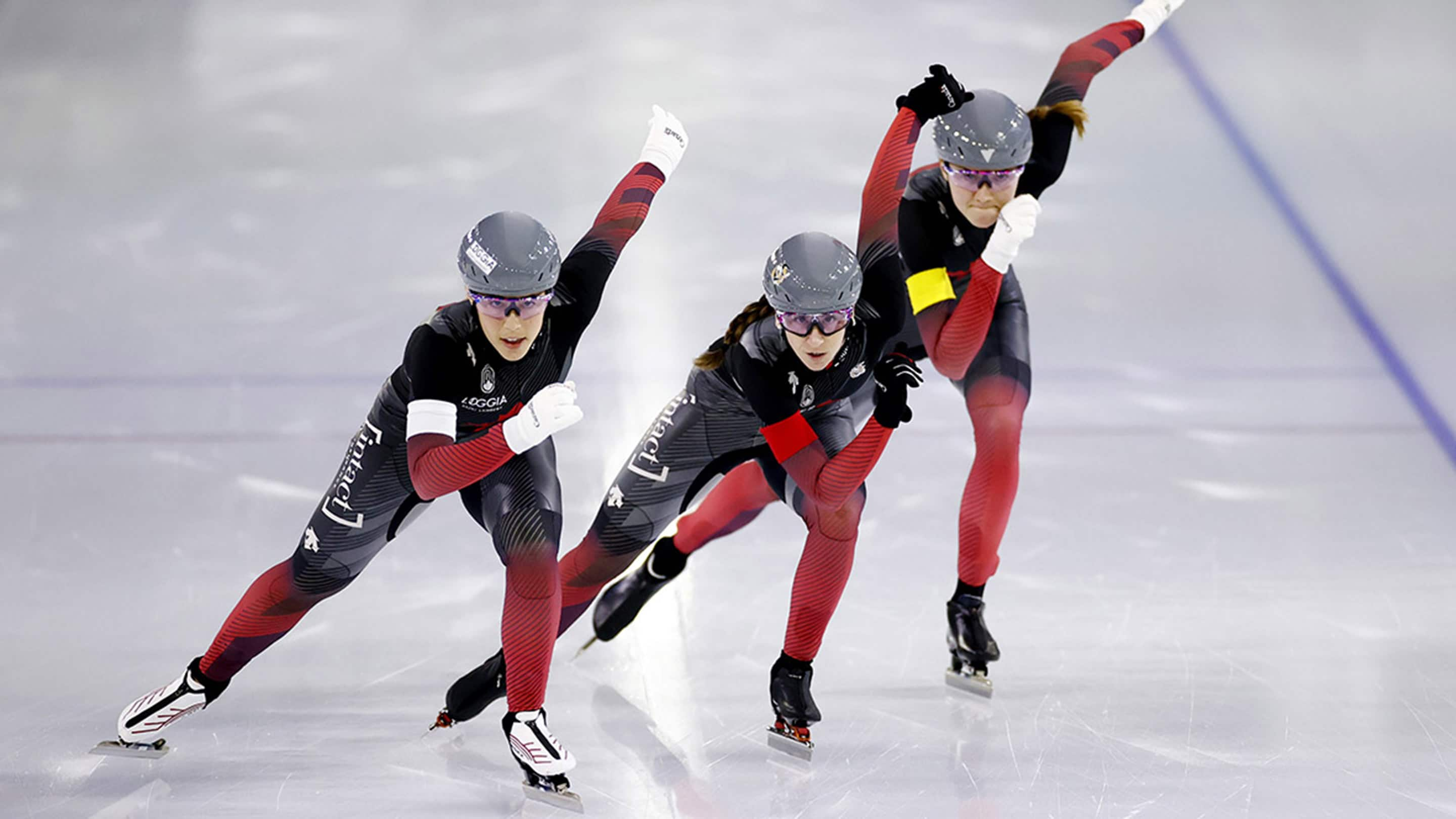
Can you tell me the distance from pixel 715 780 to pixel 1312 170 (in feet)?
18.2

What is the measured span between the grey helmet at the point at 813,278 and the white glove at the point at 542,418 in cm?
63

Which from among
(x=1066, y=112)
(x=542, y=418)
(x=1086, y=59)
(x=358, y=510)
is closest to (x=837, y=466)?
(x=542, y=418)

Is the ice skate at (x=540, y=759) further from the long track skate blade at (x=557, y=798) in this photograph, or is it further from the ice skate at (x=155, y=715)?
the ice skate at (x=155, y=715)

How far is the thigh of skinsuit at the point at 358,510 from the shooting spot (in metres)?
4.10

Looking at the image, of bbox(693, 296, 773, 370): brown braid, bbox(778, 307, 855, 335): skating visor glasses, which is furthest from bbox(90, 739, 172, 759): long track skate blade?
bbox(778, 307, 855, 335): skating visor glasses

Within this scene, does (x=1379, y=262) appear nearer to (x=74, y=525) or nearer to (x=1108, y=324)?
(x=1108, y=324)

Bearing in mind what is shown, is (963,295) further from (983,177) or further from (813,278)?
(813,278)

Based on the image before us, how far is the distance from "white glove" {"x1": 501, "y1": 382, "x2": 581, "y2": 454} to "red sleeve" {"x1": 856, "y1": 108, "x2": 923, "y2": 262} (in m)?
1.17

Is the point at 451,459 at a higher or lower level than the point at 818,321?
lower

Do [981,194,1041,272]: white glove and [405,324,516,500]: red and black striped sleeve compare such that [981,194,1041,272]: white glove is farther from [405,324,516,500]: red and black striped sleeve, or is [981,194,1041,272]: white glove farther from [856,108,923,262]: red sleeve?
[405,324,516,500]: red and black striped sleeve

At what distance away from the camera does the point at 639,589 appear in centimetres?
489

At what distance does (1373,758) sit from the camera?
4.09m

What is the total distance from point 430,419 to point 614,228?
2.93 ft

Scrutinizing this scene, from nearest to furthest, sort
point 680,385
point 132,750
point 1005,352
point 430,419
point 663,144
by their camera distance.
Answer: point 430,419 → point 132,750 → point 663,144 → point 1005,352 → point 680,385
